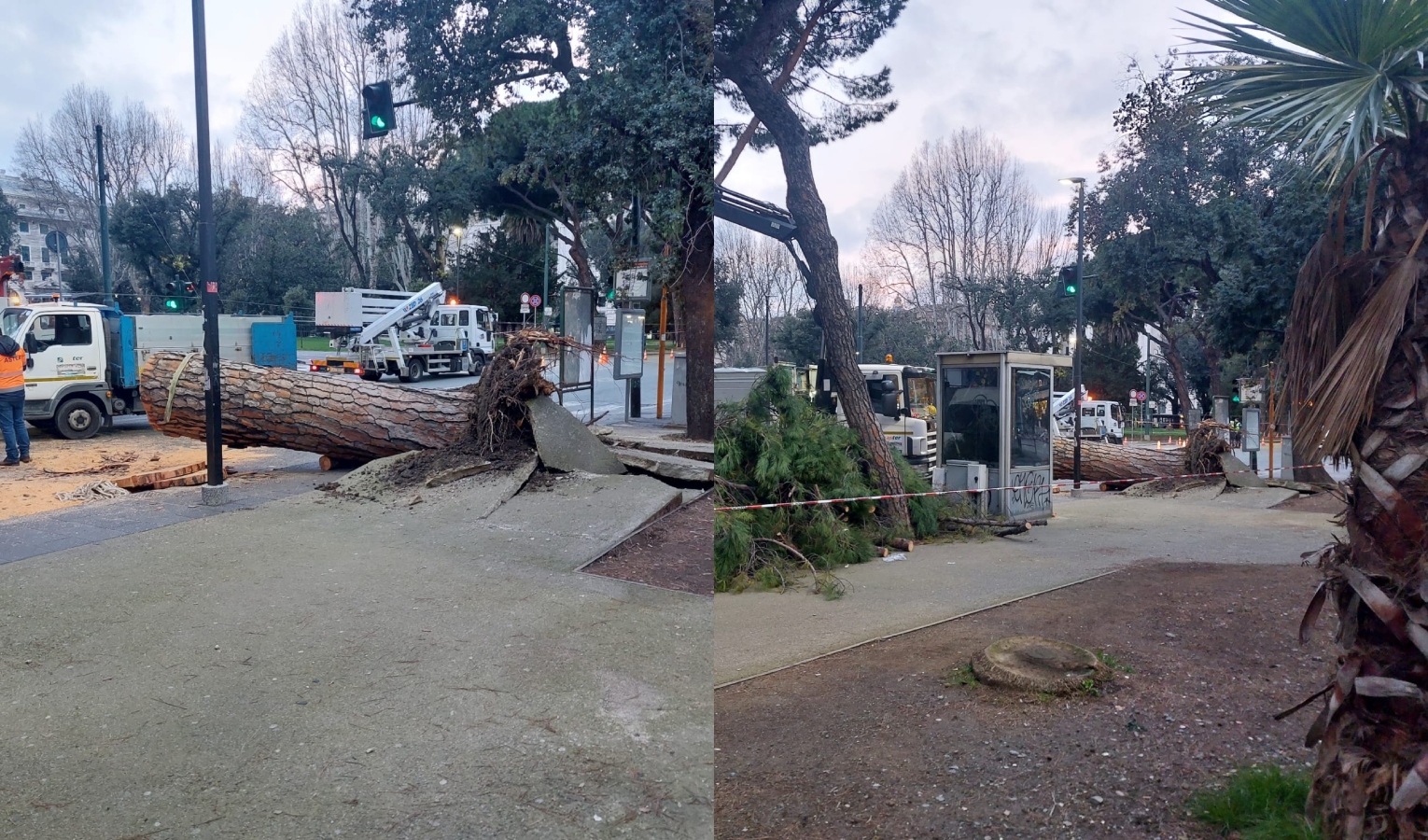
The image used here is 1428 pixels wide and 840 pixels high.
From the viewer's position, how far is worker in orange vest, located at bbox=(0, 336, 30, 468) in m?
11.1

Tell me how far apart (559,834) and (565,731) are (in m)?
0.78

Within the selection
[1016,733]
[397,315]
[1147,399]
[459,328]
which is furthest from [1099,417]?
[1016,733]

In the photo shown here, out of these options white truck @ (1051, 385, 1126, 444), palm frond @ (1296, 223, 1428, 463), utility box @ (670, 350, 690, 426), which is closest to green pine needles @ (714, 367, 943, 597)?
utility box @ (670, 350, 690, 426)

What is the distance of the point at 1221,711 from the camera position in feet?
10.8

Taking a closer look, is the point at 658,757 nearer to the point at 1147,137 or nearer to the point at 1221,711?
the point at 1221,711

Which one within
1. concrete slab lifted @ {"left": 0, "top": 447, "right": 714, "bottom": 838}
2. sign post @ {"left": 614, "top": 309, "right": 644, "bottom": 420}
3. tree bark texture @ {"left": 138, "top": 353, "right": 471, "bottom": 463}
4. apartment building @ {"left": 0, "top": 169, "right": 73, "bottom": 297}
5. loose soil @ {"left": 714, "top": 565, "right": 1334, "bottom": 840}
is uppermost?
apartment building @ {"left": 0, "top": 169, "right": 73, "bottom": 297}

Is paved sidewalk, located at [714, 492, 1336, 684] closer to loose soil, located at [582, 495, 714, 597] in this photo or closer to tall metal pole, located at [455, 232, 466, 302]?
loose soil, located at [582, 495, 714, 597]

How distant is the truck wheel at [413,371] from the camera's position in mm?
21766

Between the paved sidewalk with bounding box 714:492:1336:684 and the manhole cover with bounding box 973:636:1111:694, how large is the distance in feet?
2.82

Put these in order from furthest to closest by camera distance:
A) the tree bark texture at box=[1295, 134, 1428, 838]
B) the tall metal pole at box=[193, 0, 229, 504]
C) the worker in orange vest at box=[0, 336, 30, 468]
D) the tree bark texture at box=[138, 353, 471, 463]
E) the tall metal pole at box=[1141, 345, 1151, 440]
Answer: the tall metal pole at box=[1141, 345, 1151, 440], the worker in orange vest at box=[0, 336, 30, 468], the tree bark texture at box=[138, 353, 471, 463], the tall metal pole at box=[193, 0, 229, 504], the tree bark texture at box=[1295, 134, 1428, 838]

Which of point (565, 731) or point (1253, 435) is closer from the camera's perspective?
point (565, 731)

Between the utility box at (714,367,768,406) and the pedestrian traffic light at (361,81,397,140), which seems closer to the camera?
the utility box at (714,367,768,406)

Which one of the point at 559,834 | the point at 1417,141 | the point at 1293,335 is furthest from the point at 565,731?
the point at 1417,141

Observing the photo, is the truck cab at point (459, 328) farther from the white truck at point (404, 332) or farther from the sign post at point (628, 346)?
the sign post at point (628, 346)
